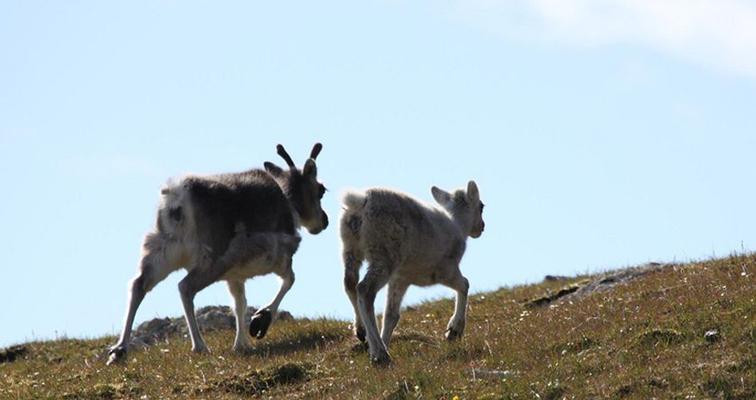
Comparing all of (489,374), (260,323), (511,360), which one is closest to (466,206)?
(260,323)

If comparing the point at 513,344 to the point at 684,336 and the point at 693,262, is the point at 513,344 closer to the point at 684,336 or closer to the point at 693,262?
the point at 684,336

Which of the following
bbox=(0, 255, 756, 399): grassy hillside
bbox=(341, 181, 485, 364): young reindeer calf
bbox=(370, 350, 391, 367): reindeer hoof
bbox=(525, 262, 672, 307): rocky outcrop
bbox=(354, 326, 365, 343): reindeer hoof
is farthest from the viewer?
bbox=(525, 262, 672, 307): rocky outcrop

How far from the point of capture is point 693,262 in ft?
86.6

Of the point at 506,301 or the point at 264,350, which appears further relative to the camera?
the point at 506,301

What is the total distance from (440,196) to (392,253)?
4562 millimetres

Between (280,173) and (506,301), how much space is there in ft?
17.4

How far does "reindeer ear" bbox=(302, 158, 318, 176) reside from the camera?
24000mm

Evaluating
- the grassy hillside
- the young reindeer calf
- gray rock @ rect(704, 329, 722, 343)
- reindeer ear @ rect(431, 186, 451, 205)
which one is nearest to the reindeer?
the grassy hillside

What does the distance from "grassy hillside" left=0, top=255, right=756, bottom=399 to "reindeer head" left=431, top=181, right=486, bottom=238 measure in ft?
5.05

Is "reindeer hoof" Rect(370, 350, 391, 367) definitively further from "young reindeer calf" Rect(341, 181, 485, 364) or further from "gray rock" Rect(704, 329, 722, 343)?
"gray rock" Rect(704, 329, 722, 343)

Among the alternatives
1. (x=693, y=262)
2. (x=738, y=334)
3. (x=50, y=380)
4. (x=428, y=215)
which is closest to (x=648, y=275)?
(x=693, y=262)

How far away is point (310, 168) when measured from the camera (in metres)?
24.0

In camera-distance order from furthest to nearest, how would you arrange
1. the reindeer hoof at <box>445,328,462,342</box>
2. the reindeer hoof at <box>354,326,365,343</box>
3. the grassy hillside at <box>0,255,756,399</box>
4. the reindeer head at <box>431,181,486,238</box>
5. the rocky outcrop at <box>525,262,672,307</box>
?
the rocky outcrop at <box>525,262,672,307</box>
the reindeer head at <box>431,181,486,238</box>
the reindeer hoof at <box>445,328,462,342</box>
the reindeer hoof at <box>354,326,365,343</box>
the grassy hillside at <box>0,255,756,399</box>

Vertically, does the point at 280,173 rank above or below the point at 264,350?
above
